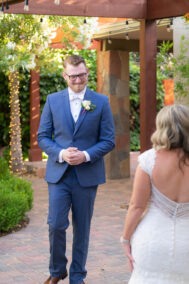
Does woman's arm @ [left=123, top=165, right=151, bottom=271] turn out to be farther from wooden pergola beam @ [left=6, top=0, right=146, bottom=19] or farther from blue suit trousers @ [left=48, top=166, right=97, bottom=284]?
wooden pergola beam @ [left=6, top=0, right=146, bottom=19]

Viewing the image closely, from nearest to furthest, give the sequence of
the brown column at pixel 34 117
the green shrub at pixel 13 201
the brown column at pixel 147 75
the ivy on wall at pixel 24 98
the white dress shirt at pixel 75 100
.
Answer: the white dress shirt at pixel 75 100 → the green shrub at pixel 13 201 → the brown column at pixel 147 75 → the brown column at pixel 34 117 → the ivy on wall at pixel 24 98

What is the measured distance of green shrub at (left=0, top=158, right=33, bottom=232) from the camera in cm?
630

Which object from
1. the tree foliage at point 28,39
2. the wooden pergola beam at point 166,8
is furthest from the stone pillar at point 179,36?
the tree foliage at point 28,39

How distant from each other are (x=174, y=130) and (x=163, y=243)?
580mm

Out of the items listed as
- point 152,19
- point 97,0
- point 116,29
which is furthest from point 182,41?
point 116,29

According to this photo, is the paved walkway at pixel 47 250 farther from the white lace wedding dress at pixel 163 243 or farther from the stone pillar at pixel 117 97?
the stone pillar at pixel 117 97

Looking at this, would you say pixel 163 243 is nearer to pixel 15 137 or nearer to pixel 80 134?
pixel 80 134

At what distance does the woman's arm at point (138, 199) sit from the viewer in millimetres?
2766

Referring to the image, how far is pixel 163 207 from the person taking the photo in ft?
9.19

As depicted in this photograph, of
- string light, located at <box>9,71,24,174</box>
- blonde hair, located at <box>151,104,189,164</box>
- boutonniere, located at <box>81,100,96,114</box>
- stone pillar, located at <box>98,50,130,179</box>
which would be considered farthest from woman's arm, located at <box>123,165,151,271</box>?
string light, located at <box>9,71,24,174</box>

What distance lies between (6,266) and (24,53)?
4595 mm

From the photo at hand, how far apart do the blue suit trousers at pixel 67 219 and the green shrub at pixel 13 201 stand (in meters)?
2.14

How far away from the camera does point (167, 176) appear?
2738 mm

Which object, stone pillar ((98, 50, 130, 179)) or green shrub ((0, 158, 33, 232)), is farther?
stone pillar ((98, 50, 130, 179))
